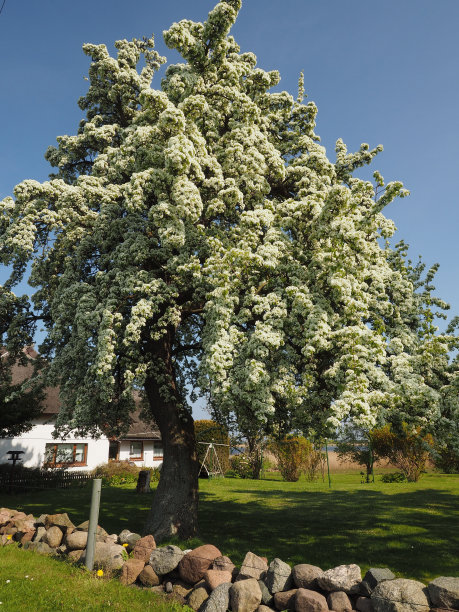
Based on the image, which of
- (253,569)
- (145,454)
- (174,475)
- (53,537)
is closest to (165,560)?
(253,569)

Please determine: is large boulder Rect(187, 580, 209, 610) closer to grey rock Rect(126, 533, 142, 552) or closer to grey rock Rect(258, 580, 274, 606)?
grey rock Rect(258, 580, 274, 606)

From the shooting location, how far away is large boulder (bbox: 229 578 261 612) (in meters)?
7.33

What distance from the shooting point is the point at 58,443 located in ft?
120

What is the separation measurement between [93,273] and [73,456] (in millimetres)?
28024

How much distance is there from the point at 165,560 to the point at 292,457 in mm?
25778

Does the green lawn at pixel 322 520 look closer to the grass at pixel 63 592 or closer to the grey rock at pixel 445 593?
the grey rock at pixel 445 593

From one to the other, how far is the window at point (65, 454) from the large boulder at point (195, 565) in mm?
29782

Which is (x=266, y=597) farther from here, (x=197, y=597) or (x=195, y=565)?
(x=195, y=565)

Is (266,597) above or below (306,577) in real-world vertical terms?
below

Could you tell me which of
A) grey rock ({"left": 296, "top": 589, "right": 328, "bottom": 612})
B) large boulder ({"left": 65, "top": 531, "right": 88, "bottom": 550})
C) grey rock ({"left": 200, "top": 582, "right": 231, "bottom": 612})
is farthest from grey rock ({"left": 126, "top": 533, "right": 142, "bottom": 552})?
grey rock ({"left": 296, "top": 589, "right": 328, "bottom": 612})

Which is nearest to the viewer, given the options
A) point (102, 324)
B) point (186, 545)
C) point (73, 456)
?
point (102, 324)

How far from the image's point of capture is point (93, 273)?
14.6 metres

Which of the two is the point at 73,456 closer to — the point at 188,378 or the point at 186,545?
the point at 188,378

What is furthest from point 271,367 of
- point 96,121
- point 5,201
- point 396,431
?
point 96,121
